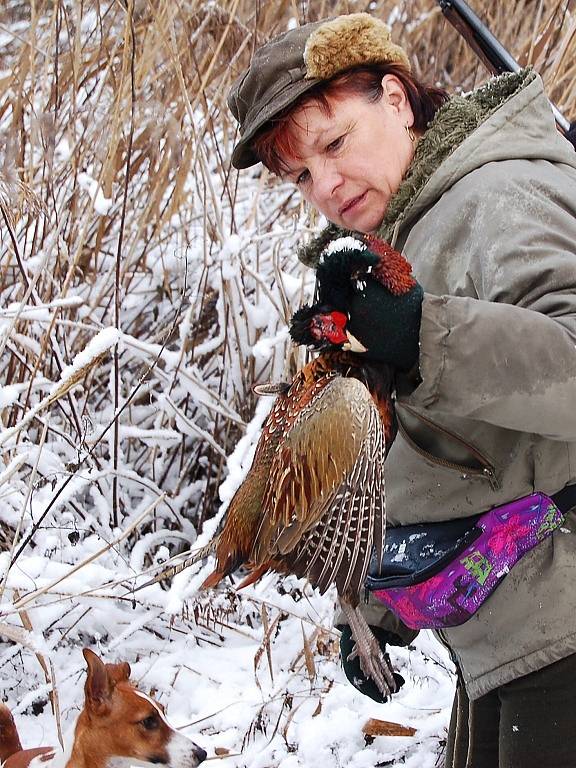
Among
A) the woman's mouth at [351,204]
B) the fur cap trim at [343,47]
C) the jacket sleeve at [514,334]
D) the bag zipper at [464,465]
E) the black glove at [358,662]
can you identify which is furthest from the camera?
the black glove at [358,662]

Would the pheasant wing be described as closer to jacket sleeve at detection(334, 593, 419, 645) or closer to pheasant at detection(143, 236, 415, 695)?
pheasant at detection(143, 236, 415, 695)

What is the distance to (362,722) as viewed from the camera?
277 centimetres

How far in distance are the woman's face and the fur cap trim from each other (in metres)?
0.05

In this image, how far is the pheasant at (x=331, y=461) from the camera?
125cm

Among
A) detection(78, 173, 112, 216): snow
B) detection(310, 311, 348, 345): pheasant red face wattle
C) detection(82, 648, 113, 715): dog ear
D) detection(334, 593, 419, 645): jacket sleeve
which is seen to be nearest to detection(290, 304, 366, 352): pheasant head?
detection(310, 311, 348, 345): pheasant red face wattle

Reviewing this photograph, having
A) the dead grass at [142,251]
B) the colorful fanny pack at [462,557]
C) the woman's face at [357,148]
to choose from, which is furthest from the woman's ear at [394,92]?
the dead grass at [142,251]

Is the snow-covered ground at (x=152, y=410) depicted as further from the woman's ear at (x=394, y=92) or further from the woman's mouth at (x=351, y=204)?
the woman's ear at (x=394, y=92)

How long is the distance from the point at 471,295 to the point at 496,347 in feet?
0.83

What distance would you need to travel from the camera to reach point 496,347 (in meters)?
1.19

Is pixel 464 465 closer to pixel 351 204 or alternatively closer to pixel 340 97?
pixel 351 204

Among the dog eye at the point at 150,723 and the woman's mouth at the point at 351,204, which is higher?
the woman's mouth at the point at 351,204

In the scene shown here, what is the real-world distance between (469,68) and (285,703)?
333 cm

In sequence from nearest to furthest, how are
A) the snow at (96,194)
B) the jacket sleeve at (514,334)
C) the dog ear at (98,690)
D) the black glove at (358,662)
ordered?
the jacket sleeve at (514,334), the black glove at (358,662), the dog ear at (98,690), the snow at (96,194)

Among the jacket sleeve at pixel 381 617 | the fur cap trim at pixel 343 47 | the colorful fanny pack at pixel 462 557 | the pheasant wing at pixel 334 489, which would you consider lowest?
the jacket sleeve at pixel 381 617
